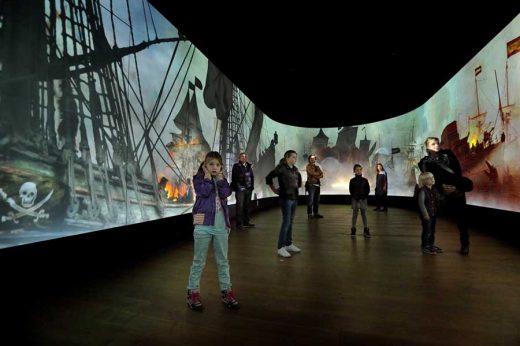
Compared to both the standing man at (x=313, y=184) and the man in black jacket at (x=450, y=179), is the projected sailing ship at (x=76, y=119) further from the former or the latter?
the standing man at (x=313, y=184)

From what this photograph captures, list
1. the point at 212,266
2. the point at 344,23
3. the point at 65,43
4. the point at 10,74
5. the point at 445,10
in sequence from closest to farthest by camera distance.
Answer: the point at 10,74 → the point at 65,43 → the point at 212,266 → the point at 445,10 → the point at 344,23

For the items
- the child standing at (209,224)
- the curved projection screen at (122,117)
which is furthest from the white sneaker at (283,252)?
the curved projection screen at (122,117)

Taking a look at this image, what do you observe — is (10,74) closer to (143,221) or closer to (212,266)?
(143,221)

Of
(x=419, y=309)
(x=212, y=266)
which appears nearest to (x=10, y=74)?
(x=212, y=266)

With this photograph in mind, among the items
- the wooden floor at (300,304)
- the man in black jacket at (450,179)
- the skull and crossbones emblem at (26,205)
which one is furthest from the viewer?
the man in black jacket at (450,179)

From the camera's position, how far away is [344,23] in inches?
190

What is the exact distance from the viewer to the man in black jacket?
345cm

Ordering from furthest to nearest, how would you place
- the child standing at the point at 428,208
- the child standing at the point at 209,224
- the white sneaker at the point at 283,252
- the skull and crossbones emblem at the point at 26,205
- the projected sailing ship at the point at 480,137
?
the projected sailing ship at the point at 480,137 < the child standing at the point at 428,208 < the white sneaker at the point at 283,252 < the skull and crossbones emblem at the point at 26,205 < the child standing at the point at 209,224

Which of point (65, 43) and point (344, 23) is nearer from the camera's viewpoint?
point (65, 43)

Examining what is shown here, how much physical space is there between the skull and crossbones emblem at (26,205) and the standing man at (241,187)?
3.66 meters

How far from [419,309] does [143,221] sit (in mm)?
3502

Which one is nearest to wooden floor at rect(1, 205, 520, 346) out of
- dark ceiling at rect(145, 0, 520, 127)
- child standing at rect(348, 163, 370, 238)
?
child standing at rect(348, 163, 370, 238)

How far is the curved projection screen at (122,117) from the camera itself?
2457mm

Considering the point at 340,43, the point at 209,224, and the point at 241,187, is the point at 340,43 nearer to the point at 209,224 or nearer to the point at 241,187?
the point at 241,187
